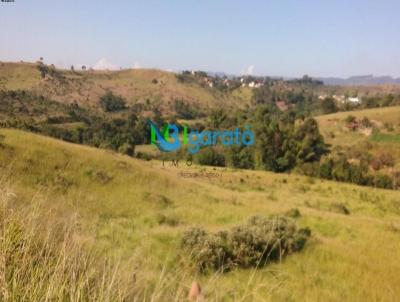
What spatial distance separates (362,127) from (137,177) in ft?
217

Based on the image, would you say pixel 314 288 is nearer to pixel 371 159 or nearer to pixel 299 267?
pixel 299 267

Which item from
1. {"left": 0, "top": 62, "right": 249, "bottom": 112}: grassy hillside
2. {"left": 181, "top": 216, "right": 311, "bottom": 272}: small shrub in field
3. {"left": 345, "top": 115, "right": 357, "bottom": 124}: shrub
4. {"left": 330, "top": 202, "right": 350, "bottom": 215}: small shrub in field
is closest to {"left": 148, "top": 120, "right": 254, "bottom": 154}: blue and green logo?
{"left": 345, "top": 115, "right": 357, "bottom": 124}: shrub

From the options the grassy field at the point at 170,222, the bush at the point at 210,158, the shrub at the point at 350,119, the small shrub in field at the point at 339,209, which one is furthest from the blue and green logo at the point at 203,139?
the small shrub in field at the point at 339,209

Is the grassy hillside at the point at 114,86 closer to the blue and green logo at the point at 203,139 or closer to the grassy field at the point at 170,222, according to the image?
the blue and green logo at the point at 203,139

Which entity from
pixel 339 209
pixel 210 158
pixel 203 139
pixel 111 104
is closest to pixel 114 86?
pixel 111 104

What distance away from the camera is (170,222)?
14.2 m

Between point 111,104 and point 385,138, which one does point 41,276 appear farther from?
point 111,104

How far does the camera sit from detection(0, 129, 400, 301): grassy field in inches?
161

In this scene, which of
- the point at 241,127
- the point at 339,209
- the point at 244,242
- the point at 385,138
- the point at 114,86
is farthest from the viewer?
the point at 114,86

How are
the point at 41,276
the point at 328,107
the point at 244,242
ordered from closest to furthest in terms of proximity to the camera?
the point at 41,276 < the point at 244,242 < the point at 328,107

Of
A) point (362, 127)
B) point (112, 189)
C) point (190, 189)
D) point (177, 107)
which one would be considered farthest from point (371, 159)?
point (177, 107)

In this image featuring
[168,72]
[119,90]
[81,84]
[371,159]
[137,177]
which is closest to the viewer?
[137,177]

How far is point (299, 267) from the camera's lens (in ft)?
28.0

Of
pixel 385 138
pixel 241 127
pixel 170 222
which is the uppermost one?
pixel 170 222
